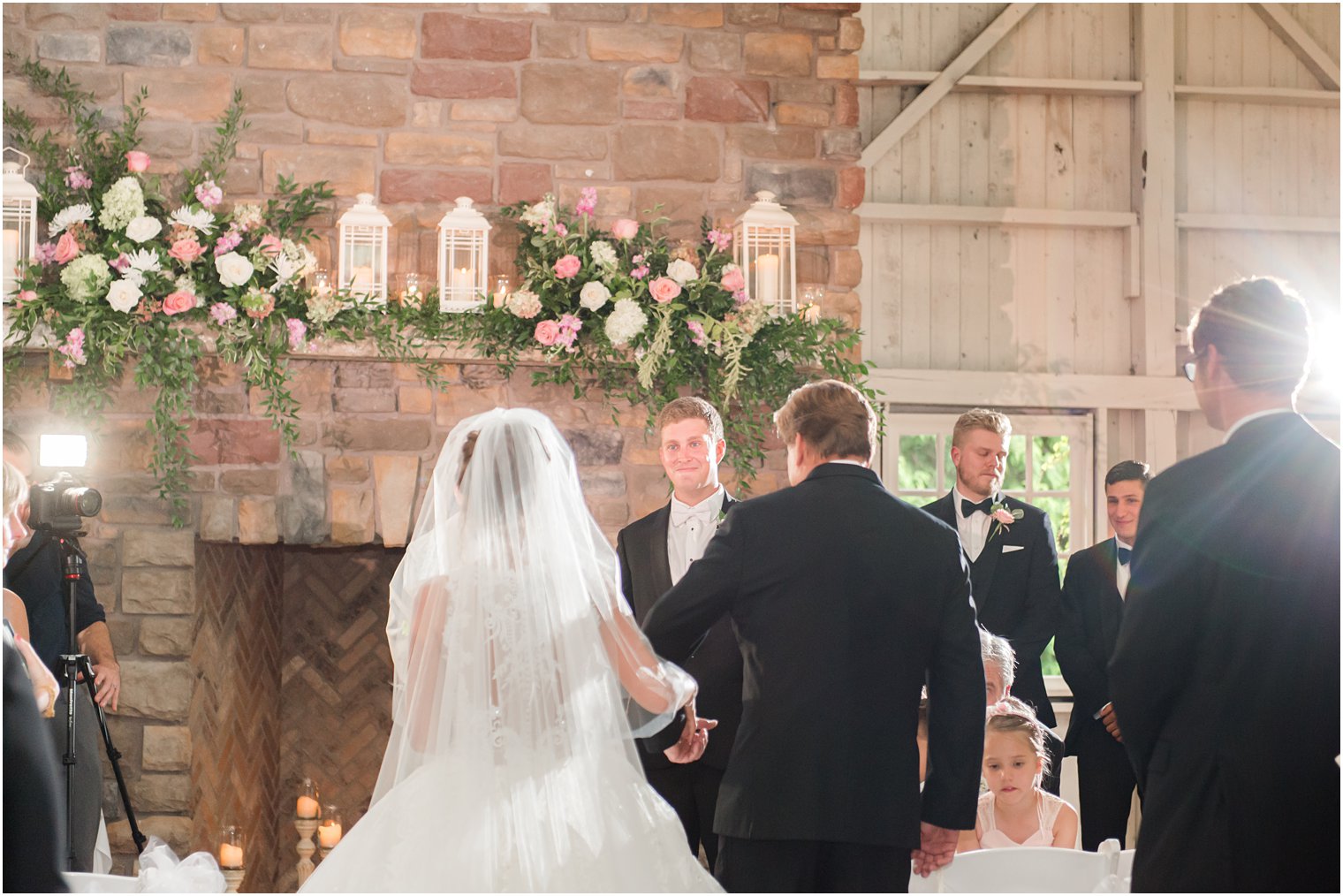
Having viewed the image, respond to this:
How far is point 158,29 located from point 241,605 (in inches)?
78.2

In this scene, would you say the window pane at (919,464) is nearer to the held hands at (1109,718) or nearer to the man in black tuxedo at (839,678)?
the held hands at (1109,718)

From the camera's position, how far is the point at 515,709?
2.15 metres

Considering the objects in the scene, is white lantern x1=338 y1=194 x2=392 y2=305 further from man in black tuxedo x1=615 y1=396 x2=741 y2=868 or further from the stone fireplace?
man in black tuxedo x1=615 y1=396 x2=741 y2=868

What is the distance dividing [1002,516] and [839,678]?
1.59 m

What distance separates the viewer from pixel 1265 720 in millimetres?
1857

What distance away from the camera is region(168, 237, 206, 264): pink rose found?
3.71 m

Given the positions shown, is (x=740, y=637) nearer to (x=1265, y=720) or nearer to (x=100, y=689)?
(x=1265, y=720)

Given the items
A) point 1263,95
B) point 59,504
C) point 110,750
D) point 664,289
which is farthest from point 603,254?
point 1263,95

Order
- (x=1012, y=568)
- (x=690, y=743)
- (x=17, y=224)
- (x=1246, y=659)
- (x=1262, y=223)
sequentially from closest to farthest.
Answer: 1. (x=1246, y=659)
2. (x=690, y=743)
3. (x=1012, y=568)
4. (x=17, y=224)
5. (x=1262, y=223)

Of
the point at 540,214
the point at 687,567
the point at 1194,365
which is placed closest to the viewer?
the point at 1194,365

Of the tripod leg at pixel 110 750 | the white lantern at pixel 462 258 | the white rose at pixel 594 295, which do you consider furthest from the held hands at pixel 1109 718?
the tripod leg at pixel 110 750

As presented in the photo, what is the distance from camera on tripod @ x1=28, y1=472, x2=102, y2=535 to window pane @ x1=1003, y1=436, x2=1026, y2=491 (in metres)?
3.81

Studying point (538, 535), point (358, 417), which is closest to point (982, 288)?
point (358, 417)

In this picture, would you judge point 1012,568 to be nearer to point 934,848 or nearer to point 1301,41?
point 934,848
